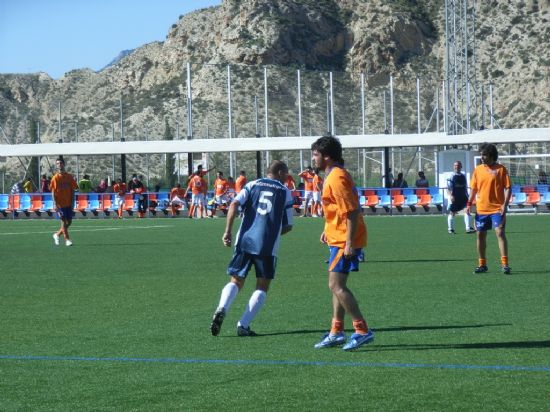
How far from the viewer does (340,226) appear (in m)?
10.5

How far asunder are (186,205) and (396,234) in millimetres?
22494

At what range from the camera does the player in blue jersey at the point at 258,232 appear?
11664 millimetres

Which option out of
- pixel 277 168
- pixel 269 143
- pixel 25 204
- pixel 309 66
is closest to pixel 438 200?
pixel 269 143

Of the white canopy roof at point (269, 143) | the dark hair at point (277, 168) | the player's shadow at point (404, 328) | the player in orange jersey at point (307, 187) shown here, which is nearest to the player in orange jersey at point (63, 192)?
the dark hair at point (277, 168)

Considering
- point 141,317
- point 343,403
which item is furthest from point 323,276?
point 343,403

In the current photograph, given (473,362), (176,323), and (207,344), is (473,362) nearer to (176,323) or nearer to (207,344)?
(207,344)

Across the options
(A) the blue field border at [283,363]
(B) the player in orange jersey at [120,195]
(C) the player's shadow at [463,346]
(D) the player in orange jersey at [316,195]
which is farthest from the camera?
(B) the player in orange jersey at [120,195]

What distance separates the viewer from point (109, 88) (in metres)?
136

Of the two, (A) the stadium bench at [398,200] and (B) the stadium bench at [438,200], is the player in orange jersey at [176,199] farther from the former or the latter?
(B) the stadium bench at [438,200]

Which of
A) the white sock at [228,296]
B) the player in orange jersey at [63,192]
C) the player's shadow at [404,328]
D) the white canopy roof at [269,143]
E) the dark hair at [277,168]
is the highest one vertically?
the white canopy roof at [269,143]

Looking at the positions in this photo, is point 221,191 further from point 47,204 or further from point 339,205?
point 339,205

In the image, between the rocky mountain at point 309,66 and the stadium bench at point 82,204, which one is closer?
the stadium bench at point 82,204

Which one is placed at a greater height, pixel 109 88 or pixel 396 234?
pixel 109 88

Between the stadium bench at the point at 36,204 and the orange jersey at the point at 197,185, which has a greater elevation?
the orange jersey at the point at 197,185
